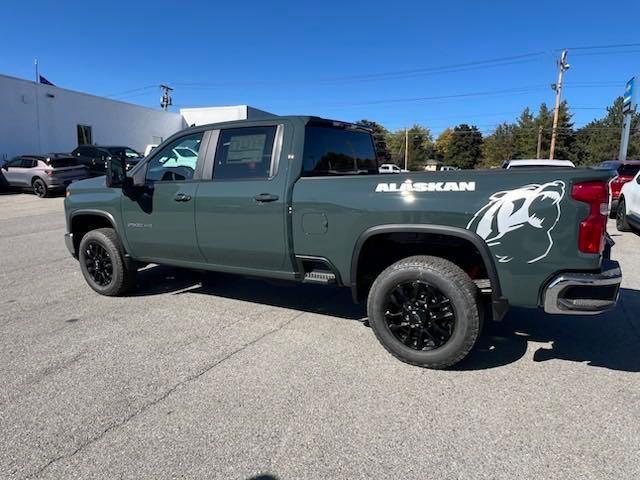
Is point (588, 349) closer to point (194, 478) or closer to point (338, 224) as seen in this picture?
point (338, 224)

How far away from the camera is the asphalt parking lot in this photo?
245 centimetres

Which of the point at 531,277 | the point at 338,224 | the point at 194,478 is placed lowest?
the point at 194,478

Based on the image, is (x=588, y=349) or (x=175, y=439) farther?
(x=588, y=349)

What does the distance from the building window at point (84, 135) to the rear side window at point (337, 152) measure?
2561 centimetres

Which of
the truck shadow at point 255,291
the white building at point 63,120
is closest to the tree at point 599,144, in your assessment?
the white building at point 63,120

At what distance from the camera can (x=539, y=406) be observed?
2.98 metres

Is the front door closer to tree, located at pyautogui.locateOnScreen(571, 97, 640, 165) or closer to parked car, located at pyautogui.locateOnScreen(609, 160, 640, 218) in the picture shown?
parked car, located at pyautogui.locateOnScreen(609, 160, 640, 218)

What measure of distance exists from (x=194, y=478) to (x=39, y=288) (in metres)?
4.57

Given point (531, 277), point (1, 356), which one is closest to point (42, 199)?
point (1, 356)

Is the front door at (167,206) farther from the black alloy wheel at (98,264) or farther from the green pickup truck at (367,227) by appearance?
the black alloy wheel at (98,264)

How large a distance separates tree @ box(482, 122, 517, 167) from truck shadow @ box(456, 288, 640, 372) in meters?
72.6

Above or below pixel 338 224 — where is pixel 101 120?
above

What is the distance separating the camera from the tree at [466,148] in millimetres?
91500

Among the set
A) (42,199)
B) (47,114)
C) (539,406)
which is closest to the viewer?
(539,406)
